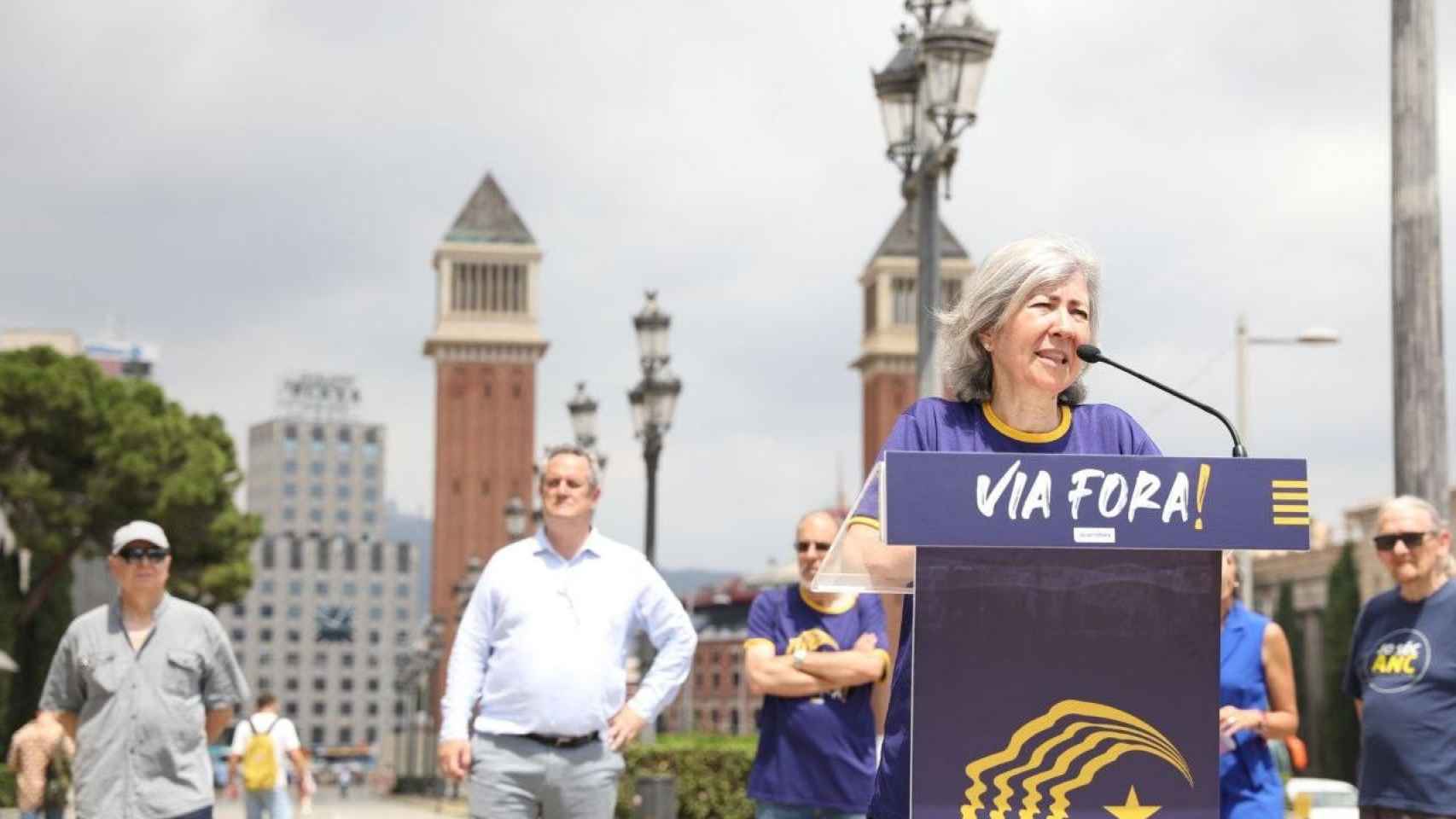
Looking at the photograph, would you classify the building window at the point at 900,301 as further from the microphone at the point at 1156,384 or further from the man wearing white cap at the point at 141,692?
the microphone at the point at 1156,384

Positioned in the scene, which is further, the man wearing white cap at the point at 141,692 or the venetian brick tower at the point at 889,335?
the venetian brick tower at the point at 889,335

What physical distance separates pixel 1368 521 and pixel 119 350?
456 ft

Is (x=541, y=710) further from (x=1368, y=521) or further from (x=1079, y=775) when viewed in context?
(x=1368, y=521)

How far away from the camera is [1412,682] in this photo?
6.66 metres

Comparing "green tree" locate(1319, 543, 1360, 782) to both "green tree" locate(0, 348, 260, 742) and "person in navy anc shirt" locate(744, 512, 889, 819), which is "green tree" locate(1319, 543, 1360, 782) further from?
"person in navy anc shirt" locate(744, 512, 889, 819)

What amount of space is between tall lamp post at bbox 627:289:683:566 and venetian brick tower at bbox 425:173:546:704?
9880 centimetres

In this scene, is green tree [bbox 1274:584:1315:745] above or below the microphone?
below

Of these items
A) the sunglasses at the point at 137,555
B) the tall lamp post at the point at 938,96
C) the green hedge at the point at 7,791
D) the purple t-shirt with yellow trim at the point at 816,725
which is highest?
the tall lamp post at the point at 938,96

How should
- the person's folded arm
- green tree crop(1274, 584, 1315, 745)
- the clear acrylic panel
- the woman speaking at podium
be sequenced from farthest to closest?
green tree crop(1274, 584, 1315, 745)
the person's folded arm
the woman speaking at podium
the clear acrylic panel

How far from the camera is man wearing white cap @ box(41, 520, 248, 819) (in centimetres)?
684

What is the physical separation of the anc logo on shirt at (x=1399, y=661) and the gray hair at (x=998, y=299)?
3.16 metres

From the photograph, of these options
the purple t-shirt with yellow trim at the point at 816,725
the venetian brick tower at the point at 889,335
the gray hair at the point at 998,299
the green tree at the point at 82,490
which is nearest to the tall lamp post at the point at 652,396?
the purple t-shirt with yellow trim at the point at 816,725

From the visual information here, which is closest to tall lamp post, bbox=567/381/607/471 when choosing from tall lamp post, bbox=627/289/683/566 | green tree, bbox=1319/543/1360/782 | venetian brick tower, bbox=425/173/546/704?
tall lamp post, bbox=627/289/683/566

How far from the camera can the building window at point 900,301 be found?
422 ft
